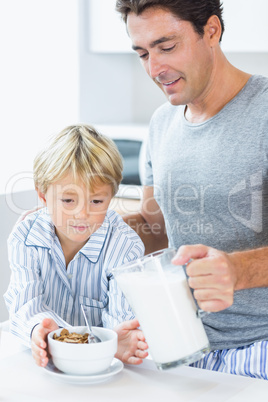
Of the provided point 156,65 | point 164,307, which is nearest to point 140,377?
point 164,307

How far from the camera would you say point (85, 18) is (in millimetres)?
3221

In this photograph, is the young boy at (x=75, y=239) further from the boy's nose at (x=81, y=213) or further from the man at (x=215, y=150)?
the man at (x=215, y=150)

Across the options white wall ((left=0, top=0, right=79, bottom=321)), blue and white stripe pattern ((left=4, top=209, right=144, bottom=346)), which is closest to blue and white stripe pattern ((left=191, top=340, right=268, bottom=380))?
blue and white stripe pattern ((left=4, top=209, right=144, bottom=346))

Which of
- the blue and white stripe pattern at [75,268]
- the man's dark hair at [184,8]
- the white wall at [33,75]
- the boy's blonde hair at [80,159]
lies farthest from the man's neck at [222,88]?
the white wall at [33,75]

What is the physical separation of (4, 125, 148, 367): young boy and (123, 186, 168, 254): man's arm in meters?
0.24

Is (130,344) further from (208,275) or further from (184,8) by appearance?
(184,8)

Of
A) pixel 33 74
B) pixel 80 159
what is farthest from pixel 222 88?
pixel 33 74

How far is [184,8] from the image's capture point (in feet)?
A: 4.50

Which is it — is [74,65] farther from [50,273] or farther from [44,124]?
[50,273]

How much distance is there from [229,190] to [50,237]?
1.42ft

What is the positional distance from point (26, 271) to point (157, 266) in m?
0.49

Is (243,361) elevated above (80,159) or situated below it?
below

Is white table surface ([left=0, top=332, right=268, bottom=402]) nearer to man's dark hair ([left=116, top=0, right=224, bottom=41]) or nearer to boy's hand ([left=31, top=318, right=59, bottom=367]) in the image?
boy's hand ([left=31, top=318, right=59, bottom=367])

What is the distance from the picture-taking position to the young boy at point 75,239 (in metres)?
1.37
